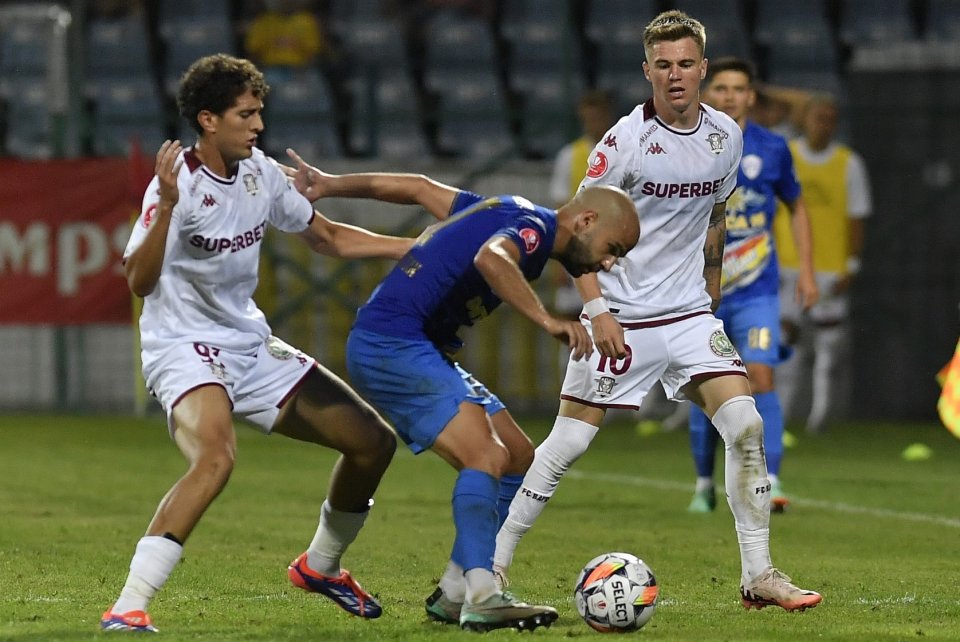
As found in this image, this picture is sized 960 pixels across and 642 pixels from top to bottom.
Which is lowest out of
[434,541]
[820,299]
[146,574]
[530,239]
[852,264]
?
[434,541]

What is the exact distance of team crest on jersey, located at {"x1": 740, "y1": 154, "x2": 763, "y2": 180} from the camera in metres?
9.48

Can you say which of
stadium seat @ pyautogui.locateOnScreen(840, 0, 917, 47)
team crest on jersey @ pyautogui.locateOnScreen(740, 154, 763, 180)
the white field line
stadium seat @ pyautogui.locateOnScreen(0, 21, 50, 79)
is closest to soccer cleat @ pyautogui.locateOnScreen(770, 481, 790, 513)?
the white field line

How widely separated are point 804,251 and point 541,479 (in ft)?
10.2

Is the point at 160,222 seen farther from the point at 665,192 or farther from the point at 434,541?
the point at 434,541

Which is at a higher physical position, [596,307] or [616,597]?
[596,307]

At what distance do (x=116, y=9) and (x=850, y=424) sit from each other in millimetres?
8963

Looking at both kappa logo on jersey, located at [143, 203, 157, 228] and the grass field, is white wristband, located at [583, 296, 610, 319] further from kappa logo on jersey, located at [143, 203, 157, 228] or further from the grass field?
kappa logo on jersey, located at [143, 203, 157, 228]

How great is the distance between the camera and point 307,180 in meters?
6.57

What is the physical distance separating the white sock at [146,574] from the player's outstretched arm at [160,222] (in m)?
0.87

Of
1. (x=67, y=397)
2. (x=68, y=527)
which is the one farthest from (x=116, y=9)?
(x=68, y=527)

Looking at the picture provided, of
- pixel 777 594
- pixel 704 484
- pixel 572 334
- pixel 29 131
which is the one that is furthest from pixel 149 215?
pixel 29 131

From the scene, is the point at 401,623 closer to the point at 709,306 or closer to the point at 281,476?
the point at 709,306

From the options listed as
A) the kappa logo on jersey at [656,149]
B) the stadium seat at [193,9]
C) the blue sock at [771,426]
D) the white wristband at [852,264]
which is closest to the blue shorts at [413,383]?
the kappa logo on jersey at [656,149]

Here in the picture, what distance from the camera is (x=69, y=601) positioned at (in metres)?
6.46
